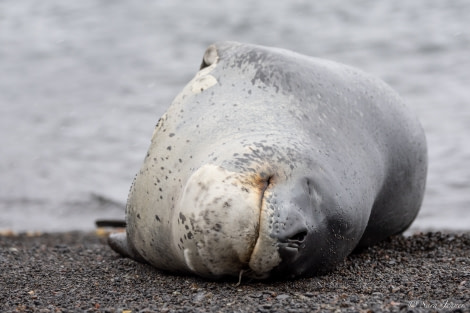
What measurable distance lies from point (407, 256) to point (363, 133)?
2.49ft

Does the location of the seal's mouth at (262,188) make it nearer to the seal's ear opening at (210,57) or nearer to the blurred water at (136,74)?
the seal's ear opening at (210,57)

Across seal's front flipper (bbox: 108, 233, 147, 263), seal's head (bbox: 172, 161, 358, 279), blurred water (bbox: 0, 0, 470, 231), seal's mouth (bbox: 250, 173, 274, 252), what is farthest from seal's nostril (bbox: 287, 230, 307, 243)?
blurred water (bbox: 0, 0, 470, 231)

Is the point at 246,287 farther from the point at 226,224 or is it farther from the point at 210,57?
the point at 210,57

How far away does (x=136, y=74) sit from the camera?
35.2ft

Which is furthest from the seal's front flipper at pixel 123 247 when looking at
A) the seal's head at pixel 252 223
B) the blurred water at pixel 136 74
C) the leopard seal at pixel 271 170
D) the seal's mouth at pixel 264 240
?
the blurred water at pixel 136 74

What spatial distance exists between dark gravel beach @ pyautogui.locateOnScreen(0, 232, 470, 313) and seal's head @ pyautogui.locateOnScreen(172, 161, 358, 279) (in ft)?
0.39

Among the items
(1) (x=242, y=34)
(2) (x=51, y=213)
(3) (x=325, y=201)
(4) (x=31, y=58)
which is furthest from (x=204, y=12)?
(3) (x=325, y=201)

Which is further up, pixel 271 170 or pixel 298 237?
pixel 271 170

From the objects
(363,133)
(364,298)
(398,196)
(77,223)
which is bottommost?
(77,223)

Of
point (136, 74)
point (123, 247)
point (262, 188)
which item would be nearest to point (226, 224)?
point (262, 188)

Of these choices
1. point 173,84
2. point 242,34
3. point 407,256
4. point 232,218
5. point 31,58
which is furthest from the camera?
point 242,34

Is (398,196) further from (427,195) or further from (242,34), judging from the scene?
(242,34)

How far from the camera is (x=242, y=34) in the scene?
1245 cm

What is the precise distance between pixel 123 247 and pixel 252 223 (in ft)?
4.39
